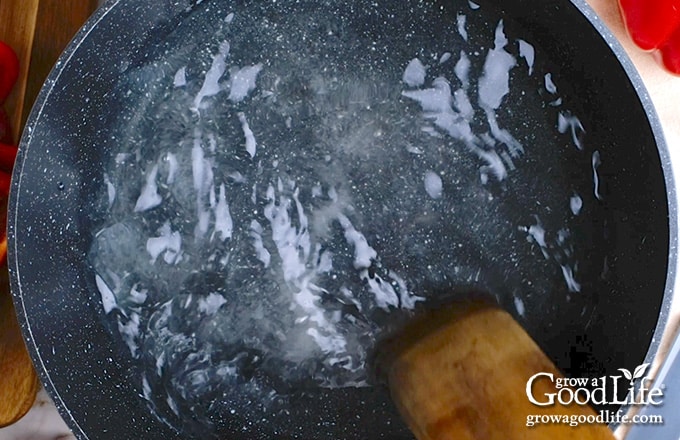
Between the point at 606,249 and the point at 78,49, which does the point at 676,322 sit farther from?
the point at 78,49

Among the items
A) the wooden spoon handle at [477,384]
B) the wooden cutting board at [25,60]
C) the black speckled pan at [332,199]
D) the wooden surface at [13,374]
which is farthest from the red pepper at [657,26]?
the wooden surface at [13,374]

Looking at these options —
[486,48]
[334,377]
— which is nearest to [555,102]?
[486,48]

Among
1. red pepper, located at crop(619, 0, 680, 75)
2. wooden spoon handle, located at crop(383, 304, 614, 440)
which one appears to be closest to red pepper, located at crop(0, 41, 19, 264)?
wooden spoon handle, located at crop(383, 304, 614, 440)

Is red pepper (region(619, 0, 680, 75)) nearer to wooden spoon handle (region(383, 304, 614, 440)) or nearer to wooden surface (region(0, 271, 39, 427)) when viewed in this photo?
wooden spoon handle (region(383, 304, 614, 440))

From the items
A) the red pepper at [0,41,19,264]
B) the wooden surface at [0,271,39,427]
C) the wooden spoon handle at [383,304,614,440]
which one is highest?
the red pepper at [0,41,19,264]

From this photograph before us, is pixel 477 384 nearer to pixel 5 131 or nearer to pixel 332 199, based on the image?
pixel 332 199

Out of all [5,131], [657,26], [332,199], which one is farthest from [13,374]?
[657,26]
